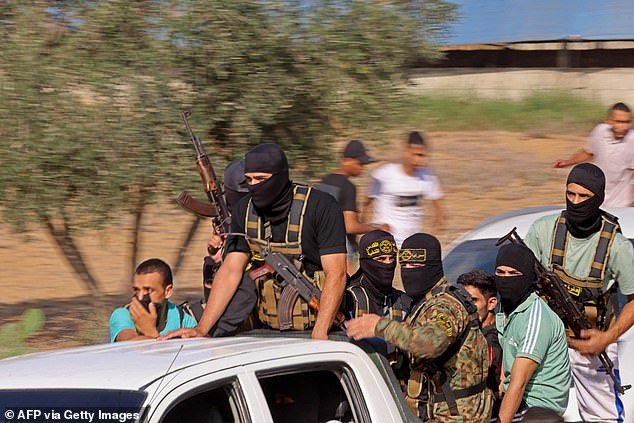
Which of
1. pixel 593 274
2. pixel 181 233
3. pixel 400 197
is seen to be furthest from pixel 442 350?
pixel 181 233

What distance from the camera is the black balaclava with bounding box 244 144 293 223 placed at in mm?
4816

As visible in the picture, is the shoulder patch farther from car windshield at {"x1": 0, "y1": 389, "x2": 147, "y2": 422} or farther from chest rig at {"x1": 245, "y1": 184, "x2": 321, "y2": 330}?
car windshield at {"x1": 0, "y1": 389, "x2": 147, "y2": 422}

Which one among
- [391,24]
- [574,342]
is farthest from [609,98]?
[574,342]

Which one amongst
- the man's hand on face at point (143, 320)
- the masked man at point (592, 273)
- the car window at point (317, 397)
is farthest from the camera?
the masked man at point (592, 273)

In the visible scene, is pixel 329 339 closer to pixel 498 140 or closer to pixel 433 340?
pixel 433 340

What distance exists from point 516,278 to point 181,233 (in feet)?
41.8

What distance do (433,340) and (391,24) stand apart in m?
5.51

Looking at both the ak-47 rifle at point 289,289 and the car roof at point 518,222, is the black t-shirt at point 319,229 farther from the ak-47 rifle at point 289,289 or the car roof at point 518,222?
the car roof at point 518,222

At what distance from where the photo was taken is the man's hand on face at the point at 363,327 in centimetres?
433

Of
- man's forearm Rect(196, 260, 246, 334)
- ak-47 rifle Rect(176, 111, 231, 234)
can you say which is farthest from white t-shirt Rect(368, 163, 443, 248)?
man's forearm Rect(196, 260, 246, 334)

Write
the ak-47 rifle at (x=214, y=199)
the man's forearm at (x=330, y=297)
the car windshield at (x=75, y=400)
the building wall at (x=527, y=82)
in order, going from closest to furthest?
the car windshield at (x=75, y=400) → the man's forearm at (x=330, y=297) → the ak-47 rifle at (x=214, y=199) → the building wall at (x=527, y=82)

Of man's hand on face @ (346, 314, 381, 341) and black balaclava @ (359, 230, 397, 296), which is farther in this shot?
black balaclava @ (359, 230, 397, 296)

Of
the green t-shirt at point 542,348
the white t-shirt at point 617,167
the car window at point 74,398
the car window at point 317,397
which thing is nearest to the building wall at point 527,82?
the white t-shirt at point 617,167

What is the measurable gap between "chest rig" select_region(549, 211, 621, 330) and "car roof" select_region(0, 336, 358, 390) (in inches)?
71.3
